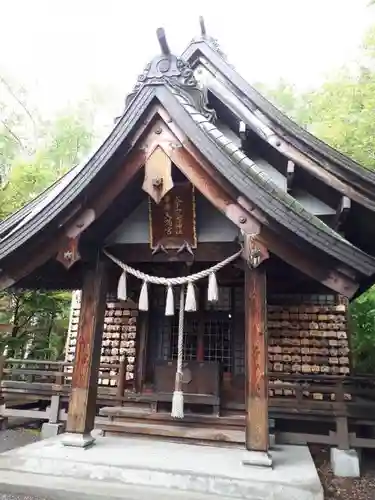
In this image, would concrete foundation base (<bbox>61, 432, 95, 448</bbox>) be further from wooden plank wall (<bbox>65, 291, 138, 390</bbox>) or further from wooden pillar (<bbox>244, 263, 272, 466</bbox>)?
wooden plank wall (<bbox>65, 291, 138, 390</bbox>)

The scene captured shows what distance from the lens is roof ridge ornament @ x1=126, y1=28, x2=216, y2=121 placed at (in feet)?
16.2

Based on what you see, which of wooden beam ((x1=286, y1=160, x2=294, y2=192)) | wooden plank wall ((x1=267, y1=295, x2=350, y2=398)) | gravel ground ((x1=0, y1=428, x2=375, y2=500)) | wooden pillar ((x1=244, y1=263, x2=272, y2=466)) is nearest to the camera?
wooden pillar ((x1=244, y1=263, x2=272, y2=466))

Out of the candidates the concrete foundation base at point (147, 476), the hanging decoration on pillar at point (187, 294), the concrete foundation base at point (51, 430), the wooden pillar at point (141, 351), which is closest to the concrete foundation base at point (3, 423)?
the concrete foundation base at point (51, 430)

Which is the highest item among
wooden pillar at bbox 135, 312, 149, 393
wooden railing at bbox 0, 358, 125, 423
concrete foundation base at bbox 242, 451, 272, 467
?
wooden pillar at bbox 135, 312, 149, 393

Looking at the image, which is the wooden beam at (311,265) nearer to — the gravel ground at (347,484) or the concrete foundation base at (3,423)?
the gravel ground at (347,484)

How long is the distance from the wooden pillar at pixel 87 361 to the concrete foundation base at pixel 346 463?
12.9 feet

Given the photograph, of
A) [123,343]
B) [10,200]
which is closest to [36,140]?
[10,200]

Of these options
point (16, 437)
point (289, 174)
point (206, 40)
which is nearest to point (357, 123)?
point (206, 40)

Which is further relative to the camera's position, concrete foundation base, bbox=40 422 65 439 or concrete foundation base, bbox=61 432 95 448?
concrete foundation base, bbox=40 422 65 439

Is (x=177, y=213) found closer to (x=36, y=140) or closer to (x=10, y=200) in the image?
(x=10, y=200)

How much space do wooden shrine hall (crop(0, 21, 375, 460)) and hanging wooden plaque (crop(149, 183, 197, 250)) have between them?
0.01 metres

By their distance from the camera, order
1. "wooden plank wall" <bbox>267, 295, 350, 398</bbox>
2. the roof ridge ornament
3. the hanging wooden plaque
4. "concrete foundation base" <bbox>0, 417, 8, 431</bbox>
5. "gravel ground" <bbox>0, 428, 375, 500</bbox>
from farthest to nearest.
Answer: "concrete foundation base" <bbox>0, 417, 8, 431</bbox> → "wooden plank wall" <bbox>267, 295, 350, 398</bbox> → "gravel ground" <bbox>0, 428, 375, 500</bbox> → the hanging wooden plaque → the roof ridge ornament

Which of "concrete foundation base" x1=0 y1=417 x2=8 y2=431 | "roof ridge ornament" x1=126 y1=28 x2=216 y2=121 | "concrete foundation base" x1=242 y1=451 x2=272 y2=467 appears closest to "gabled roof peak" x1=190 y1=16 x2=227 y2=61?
"roof ridge ornament" x1=126 y1=28 x2=216 y2=121

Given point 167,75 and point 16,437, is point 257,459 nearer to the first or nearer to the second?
point 167,75
